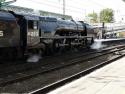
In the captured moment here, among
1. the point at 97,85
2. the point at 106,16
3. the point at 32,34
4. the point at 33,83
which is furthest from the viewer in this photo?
the point at 106,16

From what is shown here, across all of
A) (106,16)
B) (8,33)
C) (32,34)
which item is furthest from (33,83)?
(106,16)

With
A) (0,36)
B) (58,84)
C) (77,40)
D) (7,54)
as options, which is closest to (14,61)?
(7,54)

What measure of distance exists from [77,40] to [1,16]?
15.3m

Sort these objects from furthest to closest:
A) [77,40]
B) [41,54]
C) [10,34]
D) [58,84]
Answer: [77,40], [41,54], [10,34], [58,84]

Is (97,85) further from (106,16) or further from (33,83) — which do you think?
(106,16)

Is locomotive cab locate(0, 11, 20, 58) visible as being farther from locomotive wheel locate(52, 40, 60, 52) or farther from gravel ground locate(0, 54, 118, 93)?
locomotive wheel locate(52, 40, 60, 52)

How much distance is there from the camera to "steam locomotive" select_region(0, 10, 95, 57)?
769 inches

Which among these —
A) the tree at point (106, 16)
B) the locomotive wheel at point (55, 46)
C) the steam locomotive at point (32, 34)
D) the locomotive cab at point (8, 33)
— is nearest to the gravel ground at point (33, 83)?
the locomotive cab at point (8, 33)

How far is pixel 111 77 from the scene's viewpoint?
15.3m

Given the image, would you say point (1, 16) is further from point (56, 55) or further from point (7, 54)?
point (56, 55)

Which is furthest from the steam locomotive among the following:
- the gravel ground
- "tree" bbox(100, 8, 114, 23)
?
"tree" bbox(100, 8, 114, 23)

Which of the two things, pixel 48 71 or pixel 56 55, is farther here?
pixel 56 55

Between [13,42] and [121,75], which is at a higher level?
[13,42]

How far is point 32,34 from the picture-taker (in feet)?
72.9
